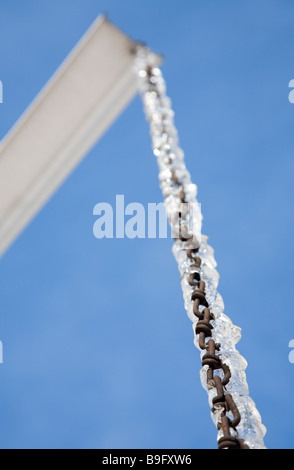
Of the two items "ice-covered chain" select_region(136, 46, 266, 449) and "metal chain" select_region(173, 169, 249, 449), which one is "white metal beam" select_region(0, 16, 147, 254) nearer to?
"ice-covered chain" select_region(136, 46, 266, 449)

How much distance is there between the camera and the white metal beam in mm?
2457

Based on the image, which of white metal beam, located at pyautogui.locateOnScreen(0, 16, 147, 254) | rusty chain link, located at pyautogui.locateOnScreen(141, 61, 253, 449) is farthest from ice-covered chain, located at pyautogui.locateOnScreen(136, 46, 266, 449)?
white metal beam, located at pyautogui.locateOnScreen(0, 16, 147, 254)

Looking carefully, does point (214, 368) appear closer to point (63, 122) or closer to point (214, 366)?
point (214, 366)

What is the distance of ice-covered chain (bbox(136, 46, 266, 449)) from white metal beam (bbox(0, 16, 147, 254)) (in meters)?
1.19

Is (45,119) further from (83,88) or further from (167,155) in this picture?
(167,155)

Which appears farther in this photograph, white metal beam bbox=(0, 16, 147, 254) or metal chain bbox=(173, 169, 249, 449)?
white metal beam bbox=(0, 16, 147, 254)

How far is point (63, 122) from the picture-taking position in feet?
8.55

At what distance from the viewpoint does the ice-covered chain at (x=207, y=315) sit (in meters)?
0.75

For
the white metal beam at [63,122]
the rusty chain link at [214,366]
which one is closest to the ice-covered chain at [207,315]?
the rusty chain link at [214,366]

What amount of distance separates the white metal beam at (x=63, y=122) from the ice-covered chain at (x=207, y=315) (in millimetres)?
1186

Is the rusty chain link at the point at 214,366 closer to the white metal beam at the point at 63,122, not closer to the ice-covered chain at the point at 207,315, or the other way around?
the ice-covered chain at the point at 207,315
